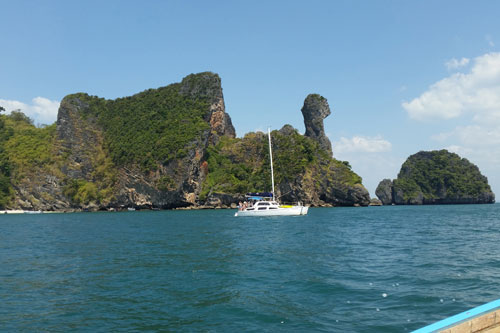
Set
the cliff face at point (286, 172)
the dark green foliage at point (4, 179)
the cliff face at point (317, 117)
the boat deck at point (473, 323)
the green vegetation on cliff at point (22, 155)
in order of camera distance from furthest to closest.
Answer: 1. the cliff face at point (317, 117)
2. the green vegetation on cliff at point (22, 155)
3. the dark green foliage at point (4, 179)
4. the cliff face at point (286, 172)
5. the boat deck at point (473, 323)

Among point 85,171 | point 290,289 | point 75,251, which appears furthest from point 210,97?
point 290,289

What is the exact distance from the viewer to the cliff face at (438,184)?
151875 mm

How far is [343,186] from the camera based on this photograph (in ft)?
349

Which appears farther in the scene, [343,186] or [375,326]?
[343,186]

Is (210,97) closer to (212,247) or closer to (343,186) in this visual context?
(343,186)

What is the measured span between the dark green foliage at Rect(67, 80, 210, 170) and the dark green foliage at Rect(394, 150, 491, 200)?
351ft

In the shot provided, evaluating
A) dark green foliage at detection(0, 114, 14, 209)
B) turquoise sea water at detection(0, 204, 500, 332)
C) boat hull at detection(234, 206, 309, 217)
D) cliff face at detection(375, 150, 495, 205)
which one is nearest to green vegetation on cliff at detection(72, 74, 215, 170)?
dark green foliage at detection(0, 114, 14, 209)

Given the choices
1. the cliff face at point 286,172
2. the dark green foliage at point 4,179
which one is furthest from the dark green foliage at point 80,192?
the cliff face at point 286,172

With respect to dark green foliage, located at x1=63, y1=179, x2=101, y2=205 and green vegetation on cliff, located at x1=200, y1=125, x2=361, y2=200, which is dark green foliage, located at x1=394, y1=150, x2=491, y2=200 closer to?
green vegetation on cliff, located at x1=200, y1=125, x2=361, y2=200

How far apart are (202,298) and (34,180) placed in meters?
119

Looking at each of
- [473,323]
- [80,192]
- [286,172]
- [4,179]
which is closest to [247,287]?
[473,323]

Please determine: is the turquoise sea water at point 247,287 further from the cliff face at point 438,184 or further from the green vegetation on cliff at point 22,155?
the cliff face at point 438,184

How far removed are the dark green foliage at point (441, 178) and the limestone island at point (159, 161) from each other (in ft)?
218

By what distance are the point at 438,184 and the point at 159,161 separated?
129 m
